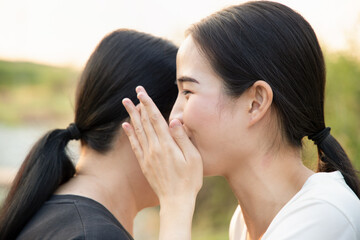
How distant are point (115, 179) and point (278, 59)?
3.72ft

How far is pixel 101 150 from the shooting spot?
2.66 m

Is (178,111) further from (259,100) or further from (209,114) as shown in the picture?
(259,100)

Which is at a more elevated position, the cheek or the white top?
the cheek

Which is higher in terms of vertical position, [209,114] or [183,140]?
[209,114]

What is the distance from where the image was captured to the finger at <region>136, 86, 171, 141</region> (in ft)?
7.77

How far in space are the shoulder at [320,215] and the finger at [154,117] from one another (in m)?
0.69

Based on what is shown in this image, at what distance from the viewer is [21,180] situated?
8.36ft

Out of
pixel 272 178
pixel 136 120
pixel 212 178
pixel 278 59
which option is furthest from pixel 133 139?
pixel 212 178

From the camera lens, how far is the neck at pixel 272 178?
2.26 metres

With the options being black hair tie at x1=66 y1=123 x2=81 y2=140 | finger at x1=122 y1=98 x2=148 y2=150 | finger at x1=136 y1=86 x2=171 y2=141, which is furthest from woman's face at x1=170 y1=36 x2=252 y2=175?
black hair tie at x1=66 y1=123 x2=81 y2=140

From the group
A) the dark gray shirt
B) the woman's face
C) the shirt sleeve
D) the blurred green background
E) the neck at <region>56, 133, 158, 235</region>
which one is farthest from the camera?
the blurred green background

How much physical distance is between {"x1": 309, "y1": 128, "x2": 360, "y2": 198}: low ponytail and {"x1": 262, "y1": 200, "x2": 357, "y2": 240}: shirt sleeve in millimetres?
343

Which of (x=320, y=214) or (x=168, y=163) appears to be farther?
(x=168, y=163)

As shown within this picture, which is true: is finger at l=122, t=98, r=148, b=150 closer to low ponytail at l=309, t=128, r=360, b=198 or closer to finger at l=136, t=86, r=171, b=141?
finger at l=136, t=86, r=171, b=141
